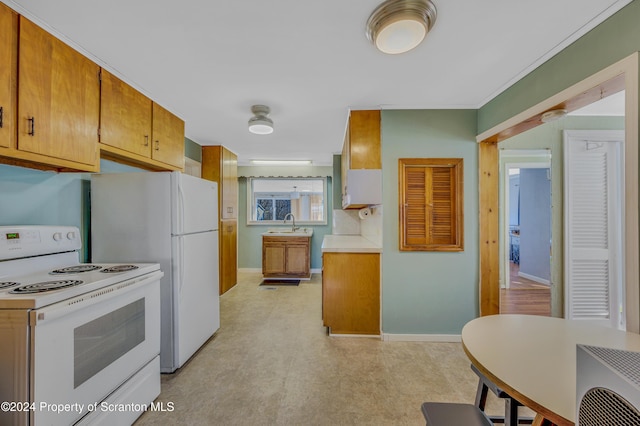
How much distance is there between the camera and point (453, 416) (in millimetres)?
1062

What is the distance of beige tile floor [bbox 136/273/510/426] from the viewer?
5.50 feet

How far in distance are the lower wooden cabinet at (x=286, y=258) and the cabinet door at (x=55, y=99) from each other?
11.2ft

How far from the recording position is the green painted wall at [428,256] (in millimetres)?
2609

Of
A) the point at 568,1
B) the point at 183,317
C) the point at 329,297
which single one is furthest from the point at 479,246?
the point at 183,317

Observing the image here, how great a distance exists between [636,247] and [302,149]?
13.0 feet

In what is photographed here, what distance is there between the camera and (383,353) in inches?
94.9

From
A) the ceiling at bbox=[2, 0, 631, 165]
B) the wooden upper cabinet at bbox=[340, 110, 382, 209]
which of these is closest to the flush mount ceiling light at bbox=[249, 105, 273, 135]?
the ceiling at bbox=[2, 0, 631, 165]

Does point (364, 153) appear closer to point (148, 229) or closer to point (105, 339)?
point (148, 229)

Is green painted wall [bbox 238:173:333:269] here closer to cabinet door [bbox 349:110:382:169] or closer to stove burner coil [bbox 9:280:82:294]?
cabinet door [bbox 349:110:382:169]

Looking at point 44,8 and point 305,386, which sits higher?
point 44,8

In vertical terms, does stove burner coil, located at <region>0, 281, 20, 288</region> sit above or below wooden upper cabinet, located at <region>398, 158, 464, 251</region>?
below

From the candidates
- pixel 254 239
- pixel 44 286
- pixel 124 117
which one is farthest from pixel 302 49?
pixel 254 239

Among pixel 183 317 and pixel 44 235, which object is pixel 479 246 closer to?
pixel 183 317

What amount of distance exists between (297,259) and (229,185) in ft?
6.04
